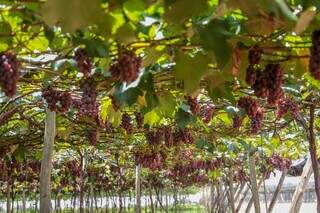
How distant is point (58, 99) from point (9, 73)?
1.31 metres

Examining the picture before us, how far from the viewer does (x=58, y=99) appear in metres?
2.84

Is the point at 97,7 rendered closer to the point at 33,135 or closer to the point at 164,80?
the point at 164,80

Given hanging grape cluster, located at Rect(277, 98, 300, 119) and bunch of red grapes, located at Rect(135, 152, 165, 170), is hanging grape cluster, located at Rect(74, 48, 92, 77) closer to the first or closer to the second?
hanging grape cluster, located at Rect(277, 98, 300, 119)

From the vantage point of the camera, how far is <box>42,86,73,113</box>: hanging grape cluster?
2781 mm

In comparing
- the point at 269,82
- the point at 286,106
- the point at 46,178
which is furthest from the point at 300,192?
the point at 269,82

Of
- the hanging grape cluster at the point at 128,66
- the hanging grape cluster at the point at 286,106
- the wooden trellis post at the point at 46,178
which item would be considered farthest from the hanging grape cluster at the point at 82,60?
the hanging grape cluster at the point at 286,106

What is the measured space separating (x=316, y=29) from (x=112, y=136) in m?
4.98

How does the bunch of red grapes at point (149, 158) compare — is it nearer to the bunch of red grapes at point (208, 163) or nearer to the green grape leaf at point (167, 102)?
the bunch of red grapes at point (208, 163)

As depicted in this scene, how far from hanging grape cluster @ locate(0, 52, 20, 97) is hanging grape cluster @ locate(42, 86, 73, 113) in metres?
1.19

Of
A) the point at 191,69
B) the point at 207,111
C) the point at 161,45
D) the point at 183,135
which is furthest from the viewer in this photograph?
the point at 183,135

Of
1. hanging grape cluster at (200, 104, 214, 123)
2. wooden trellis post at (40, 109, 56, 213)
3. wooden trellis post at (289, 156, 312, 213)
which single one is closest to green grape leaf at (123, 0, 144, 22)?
wooden trellis post at (40, 109, 56, 213)

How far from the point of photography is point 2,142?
5.55m

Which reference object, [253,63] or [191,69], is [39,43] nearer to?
[191,69]

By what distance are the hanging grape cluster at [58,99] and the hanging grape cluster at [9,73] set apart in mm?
1186
